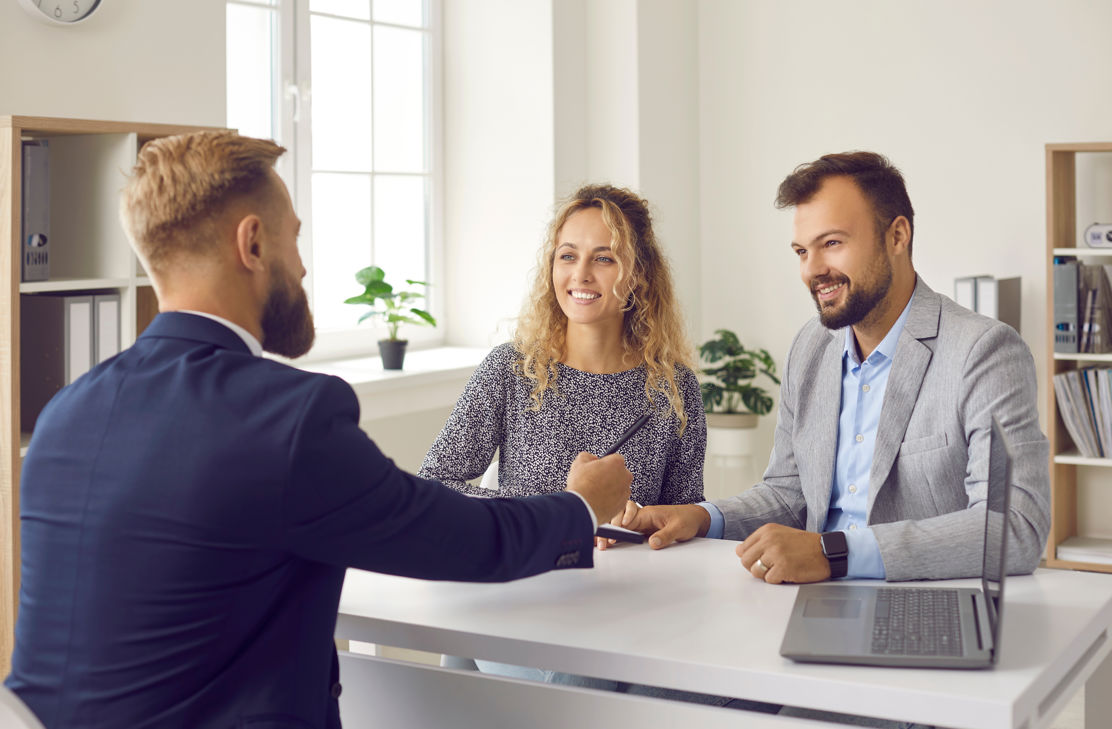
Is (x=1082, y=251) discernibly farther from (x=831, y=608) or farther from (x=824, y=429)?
(x=831, y=608)

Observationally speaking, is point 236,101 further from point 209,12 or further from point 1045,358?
point 1045,358

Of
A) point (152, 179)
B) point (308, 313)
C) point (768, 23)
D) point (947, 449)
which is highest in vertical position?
point (768, 23)

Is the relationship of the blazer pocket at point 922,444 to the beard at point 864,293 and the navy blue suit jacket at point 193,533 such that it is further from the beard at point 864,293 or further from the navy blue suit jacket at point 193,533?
the navy blue suit jacket at point 193,533

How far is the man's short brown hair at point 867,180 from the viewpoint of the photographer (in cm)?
205

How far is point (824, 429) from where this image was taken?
2.05 m

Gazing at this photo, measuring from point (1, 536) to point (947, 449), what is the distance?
5.85ft

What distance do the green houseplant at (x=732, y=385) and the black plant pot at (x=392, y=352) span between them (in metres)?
1.21

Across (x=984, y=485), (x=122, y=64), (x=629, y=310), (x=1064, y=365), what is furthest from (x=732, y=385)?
(x=984, y=485)

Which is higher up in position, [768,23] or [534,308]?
[768,23]

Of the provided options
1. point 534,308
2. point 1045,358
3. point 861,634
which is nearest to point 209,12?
point 534,308

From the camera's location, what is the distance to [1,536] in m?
2.26

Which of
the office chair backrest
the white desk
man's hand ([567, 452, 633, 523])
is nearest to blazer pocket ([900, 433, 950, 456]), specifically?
the white desk

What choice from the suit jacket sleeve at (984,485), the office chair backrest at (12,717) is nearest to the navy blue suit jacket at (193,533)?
the office chair backrest at (12,717)

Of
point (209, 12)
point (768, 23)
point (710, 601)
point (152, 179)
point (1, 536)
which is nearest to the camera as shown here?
point (152, 179)
